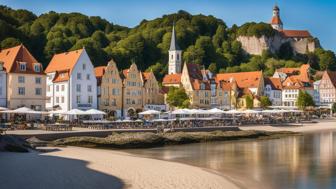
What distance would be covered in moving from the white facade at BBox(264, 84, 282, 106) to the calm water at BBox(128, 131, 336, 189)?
183 ft

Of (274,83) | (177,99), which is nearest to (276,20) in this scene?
(274,83)

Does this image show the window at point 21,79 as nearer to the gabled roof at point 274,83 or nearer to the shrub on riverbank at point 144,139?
the shrub on riverbank at point 144,139

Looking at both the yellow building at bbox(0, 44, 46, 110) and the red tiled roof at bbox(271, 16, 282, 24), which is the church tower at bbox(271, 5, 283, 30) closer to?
the red tiled roof at bbox(271, 16, 282, 24)

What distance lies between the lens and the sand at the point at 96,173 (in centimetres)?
1955

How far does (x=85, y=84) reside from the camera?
2463 inches

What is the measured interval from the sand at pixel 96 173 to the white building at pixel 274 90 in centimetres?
7559

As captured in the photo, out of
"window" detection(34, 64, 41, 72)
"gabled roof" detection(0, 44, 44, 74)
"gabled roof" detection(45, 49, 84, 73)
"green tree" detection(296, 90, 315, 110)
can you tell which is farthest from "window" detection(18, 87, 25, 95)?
"green tree" detection(296, 90, 315, 110)

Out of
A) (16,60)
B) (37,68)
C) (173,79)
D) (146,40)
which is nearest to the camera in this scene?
(16,60)

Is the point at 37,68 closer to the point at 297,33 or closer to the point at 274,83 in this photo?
the point at 274,83

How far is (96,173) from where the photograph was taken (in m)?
22.8

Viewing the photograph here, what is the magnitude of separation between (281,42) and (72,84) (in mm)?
120190

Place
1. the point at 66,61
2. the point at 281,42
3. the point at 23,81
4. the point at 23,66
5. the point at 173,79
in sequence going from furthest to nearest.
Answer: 1. the point at 281,42
2. the point at 173,79
3. the point at 66,61
4. the point at 23,66
5. the point at 23,81

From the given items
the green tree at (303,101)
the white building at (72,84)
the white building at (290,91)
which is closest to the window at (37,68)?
the white building at (72,84)

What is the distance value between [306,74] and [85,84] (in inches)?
2601
